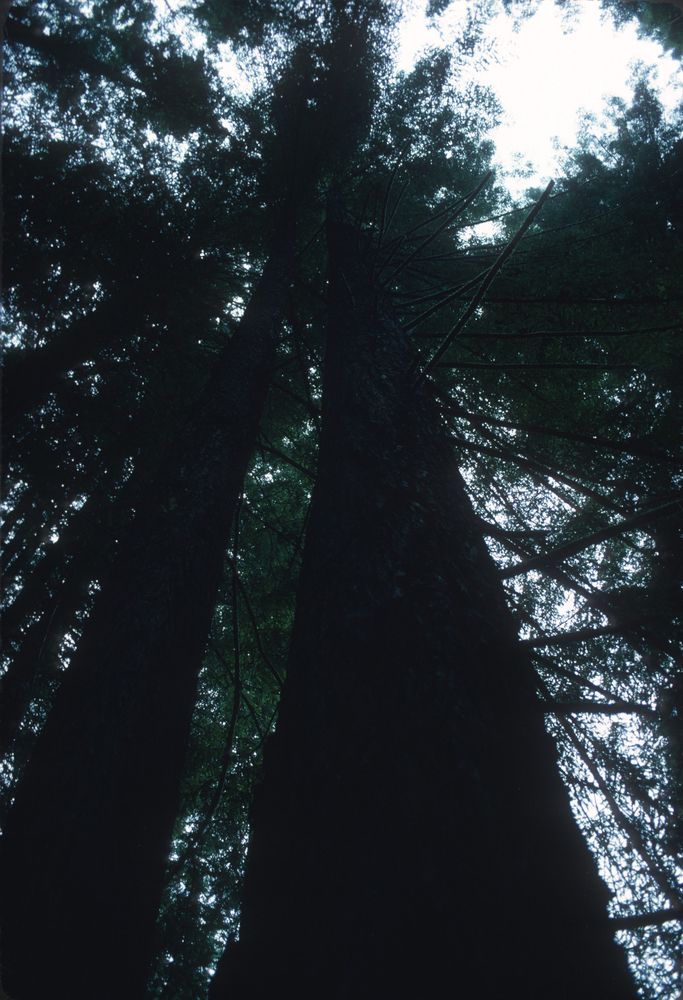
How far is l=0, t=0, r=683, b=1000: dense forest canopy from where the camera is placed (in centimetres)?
98

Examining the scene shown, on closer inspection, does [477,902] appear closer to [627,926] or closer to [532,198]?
[627,926]

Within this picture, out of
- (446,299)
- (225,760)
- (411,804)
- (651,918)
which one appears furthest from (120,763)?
(446,299)

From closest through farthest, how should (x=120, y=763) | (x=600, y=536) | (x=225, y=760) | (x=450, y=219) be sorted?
(x=600, y=536) < (x=120, y=763) < (x=450, y=219) < (x=225, y=760)

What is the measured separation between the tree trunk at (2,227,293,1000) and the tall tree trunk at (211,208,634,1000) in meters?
0.86

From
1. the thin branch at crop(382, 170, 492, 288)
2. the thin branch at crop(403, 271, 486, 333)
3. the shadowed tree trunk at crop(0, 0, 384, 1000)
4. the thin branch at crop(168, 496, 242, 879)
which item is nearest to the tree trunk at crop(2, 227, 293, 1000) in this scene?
the shadowed tree trunk at crop(0, 0, 384, 1000)

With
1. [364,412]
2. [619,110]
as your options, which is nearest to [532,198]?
[619,110]

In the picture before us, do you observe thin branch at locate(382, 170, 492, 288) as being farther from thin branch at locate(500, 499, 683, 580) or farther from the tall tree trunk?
thin branch at locate(500, 499, 683, 580)

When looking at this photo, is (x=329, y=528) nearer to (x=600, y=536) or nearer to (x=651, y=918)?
(x=600, y=536)

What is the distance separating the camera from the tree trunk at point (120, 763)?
5.22 ft

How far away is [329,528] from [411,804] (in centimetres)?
96

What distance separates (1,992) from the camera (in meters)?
1.38

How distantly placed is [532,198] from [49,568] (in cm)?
1009

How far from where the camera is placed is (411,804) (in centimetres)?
98

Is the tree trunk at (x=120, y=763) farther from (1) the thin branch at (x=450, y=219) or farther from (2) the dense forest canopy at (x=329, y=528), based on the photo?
(1) the thin branch at (x=450, y=219)
